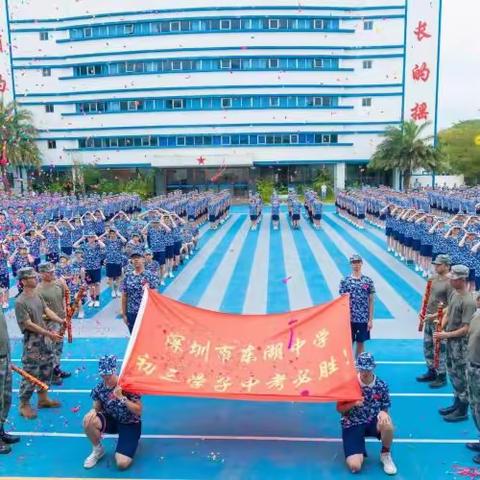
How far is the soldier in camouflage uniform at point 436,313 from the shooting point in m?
6.91

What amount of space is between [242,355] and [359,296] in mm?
2140

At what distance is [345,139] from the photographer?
41.1 metres

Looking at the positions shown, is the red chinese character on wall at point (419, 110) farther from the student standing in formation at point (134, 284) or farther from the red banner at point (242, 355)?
the red banner at point (242, 355)

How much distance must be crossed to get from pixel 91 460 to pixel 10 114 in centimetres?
4048

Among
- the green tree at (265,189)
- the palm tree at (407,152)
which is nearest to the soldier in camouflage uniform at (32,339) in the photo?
the green tree at (265,189)

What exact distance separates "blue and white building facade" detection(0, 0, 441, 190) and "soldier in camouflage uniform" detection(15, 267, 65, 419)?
3462 cm

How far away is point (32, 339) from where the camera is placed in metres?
6.47

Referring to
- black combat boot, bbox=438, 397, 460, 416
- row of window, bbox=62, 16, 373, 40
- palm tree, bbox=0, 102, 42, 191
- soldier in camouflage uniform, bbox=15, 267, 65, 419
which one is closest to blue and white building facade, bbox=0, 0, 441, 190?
row of window, bbox=62, 16, 373, 40

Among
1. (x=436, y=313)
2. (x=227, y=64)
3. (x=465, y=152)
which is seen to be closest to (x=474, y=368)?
(x=436, y=313)

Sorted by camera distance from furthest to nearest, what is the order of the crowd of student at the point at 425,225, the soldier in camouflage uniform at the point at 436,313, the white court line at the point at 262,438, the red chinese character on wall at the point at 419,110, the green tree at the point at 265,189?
the red chinese character on wall at the point at 419,110
the green tree at the point at 265,189
the crowd of student at the point at 425,225
the soldier in camouflage uniform at the point at 436,313
the white court line at the point at 262,438

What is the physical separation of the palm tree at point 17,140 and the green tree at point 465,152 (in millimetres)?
32993

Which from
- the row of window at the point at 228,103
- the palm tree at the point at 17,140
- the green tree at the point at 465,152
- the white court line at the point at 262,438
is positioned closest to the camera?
the white court line at the point at 262,438

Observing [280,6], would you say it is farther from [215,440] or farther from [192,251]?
[215,440]

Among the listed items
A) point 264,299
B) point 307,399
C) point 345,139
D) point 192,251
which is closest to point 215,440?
point 307,399
